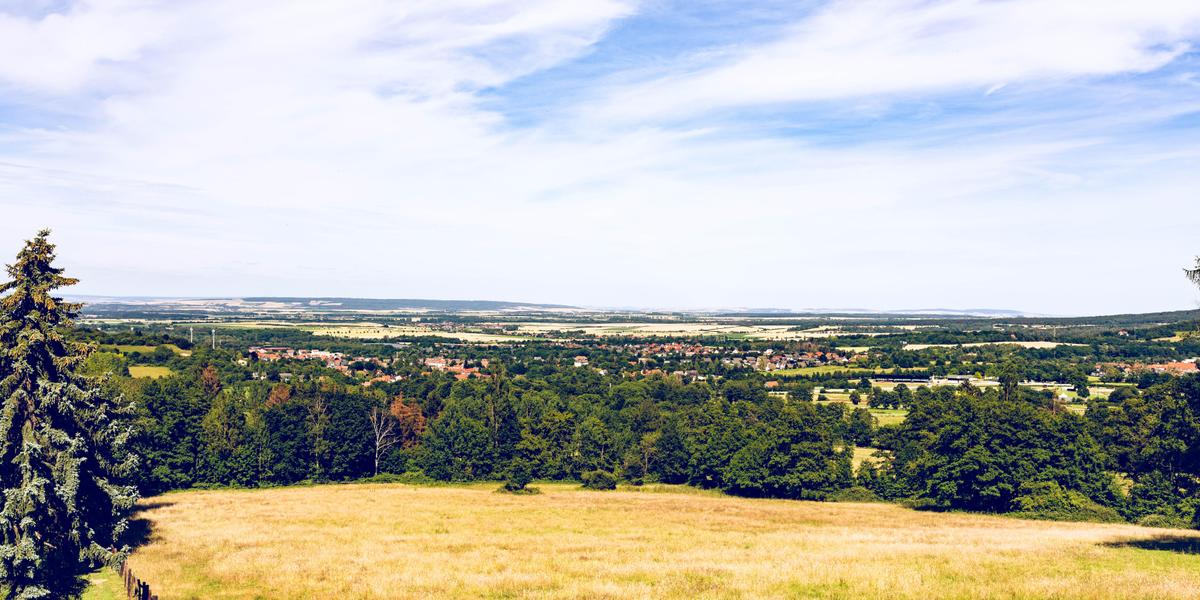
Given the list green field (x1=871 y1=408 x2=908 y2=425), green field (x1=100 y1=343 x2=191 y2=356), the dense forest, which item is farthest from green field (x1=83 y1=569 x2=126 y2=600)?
green field (x1=100 y1=343 x2=191 y2=356)

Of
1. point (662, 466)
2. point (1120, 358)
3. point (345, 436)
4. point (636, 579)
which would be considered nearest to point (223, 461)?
point (345, 436)

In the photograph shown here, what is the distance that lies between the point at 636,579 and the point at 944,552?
14.8m

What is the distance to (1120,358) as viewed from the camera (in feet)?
570

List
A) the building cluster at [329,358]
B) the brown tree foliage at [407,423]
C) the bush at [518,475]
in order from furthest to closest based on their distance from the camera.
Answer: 1. the building cluster at [329,358]
2. the brown tree foliage at [407,423]
3. the bush at [518,475]

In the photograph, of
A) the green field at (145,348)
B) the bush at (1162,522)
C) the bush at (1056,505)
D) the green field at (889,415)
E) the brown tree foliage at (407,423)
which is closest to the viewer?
the bush at (1162,522)

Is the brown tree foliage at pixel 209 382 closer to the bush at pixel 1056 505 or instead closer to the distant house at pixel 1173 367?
the bush at pixel 1056 505

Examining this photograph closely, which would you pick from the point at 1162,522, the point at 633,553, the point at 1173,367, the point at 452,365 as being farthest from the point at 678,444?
the point at 1173,367

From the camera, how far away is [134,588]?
26.3 meters

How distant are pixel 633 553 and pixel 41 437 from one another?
2365 cm

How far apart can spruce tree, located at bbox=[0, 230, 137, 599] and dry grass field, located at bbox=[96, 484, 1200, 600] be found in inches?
153

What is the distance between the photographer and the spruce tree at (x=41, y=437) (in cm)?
2427

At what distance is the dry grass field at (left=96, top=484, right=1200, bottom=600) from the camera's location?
2691 centimetres

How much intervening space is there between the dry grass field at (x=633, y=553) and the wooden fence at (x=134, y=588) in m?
1.13

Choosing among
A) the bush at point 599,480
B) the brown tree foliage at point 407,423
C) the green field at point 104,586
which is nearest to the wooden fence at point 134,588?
the green field at point 104,586
